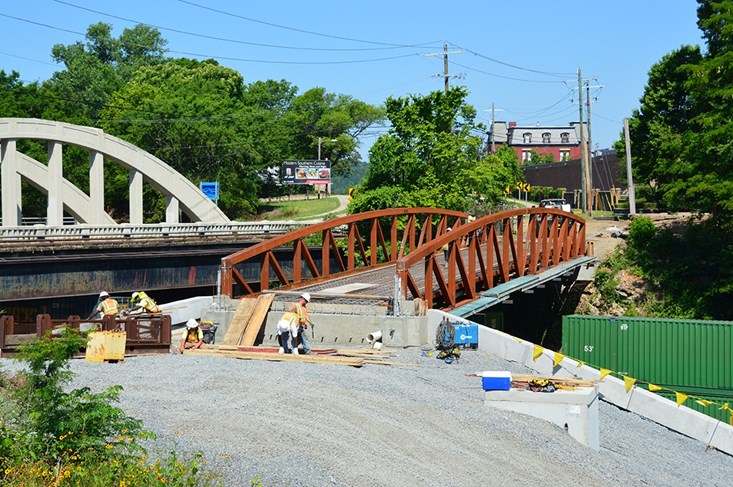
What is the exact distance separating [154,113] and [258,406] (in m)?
61.8

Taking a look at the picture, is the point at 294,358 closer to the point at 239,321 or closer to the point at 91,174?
the point at 239,321

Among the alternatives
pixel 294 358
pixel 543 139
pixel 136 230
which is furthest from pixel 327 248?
pixel 543 139

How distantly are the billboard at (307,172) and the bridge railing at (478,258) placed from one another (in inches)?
1931

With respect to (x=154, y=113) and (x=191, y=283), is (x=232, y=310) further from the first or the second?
(x=154, y=113)

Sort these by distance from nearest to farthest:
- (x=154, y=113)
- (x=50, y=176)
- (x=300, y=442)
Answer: (x=300, y=442)
(x=50, y=176)
(x=154, y=113)

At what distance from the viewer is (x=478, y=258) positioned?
34.0m

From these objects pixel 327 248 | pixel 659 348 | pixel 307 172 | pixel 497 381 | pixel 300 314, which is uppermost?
pixel 307 172

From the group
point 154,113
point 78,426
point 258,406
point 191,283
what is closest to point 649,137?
point 191,283

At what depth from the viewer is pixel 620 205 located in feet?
252

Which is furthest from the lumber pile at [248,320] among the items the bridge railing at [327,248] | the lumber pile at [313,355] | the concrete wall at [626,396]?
the concrete wall at [626,396]

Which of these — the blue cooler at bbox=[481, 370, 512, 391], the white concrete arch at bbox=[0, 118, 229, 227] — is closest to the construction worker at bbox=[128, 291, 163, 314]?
the blue cooler at bbox=[481, 370, 512, 391]

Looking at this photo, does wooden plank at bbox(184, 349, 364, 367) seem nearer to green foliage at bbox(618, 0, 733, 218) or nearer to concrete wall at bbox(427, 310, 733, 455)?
concrete wall at bbox(427, 310, 733, 455)

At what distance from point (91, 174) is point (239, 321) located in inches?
956

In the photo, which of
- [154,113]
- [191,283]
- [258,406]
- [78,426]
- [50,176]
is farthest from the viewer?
[154,113]
